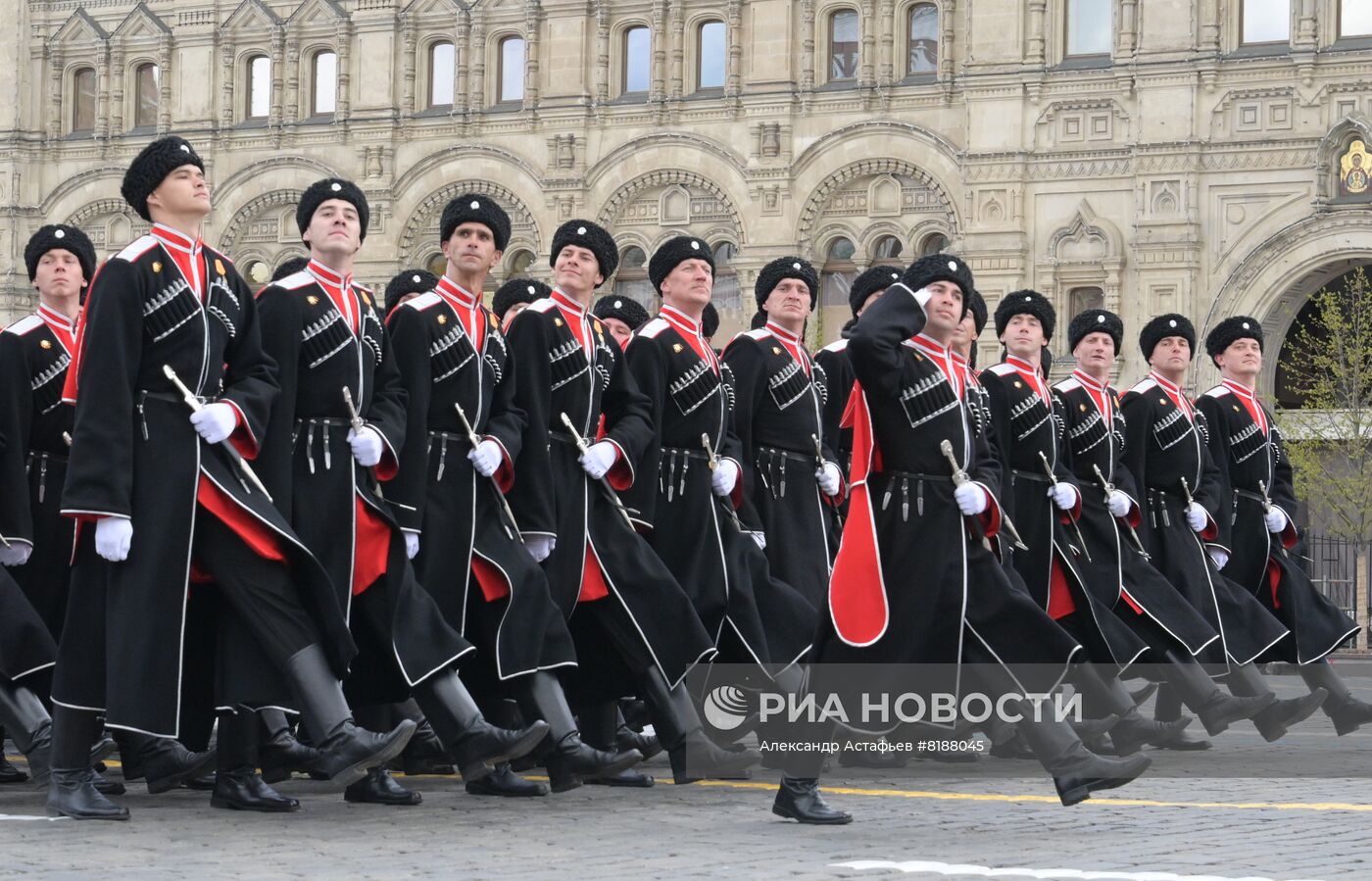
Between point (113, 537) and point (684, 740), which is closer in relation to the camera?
point (113, 537)

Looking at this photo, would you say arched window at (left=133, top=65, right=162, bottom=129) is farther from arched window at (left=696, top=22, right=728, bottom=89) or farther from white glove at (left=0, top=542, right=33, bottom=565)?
white glove at (left=0, top=542, right=33, bottom=565)

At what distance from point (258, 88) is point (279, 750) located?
31958mm

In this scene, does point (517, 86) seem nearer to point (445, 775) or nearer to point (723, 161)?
point (723, 161)

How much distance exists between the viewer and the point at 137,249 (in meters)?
7.36

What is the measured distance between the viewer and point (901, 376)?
7695 mm

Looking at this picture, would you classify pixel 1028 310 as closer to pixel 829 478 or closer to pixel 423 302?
pixel 829 478

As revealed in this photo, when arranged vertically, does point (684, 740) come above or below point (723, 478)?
below

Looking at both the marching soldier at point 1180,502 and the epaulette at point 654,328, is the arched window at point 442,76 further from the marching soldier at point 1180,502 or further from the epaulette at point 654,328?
the epaulette at point 654,328

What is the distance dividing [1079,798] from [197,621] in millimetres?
2869

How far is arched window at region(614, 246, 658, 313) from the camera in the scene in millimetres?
35875

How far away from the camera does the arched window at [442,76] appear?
37250mm

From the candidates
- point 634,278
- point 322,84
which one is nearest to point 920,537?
point 634,278

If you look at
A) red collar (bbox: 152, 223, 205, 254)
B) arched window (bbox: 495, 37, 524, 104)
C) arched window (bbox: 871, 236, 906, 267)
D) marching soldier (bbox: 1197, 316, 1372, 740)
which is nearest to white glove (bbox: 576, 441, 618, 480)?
red collar (bbox: 152, 223, 205, 254)

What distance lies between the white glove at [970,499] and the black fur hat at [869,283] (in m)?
3.65
